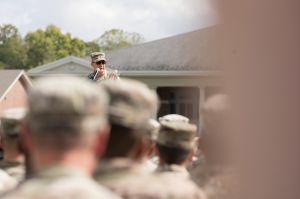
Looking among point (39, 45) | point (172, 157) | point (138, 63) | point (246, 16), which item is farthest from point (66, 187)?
point (39, 45)

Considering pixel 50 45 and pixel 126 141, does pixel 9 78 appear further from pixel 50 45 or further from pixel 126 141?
pixel 50 45

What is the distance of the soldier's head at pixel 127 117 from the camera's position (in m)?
2.48

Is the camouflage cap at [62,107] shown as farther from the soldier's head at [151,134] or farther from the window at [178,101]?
the window at [178,101]

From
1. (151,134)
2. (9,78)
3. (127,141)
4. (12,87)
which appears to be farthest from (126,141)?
(9,78)

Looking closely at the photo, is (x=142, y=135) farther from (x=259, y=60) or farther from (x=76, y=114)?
(x=259, y=60)

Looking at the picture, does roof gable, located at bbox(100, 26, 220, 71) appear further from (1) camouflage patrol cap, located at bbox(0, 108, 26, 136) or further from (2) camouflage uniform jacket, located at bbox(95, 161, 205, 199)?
(2) camouflage uniform jacket, located at bbox(95, 161, 205, 199)

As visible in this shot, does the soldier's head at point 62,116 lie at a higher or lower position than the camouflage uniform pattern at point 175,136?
higher

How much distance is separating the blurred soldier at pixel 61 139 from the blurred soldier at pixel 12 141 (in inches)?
62.3

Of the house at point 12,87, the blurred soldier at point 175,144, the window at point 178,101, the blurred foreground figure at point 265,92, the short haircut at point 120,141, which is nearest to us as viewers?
the short haircut at point 120,141

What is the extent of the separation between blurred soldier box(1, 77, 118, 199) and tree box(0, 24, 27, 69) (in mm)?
45972

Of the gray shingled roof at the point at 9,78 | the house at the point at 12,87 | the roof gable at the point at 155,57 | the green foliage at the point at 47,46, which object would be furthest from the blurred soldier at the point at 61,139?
the green foliage at the point at 47,46

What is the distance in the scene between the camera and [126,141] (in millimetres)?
2504

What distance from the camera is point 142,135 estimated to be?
2.53 metres

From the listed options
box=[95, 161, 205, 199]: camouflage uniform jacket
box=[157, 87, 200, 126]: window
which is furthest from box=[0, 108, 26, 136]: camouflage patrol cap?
box=[157, 87, 200, 126]: window
